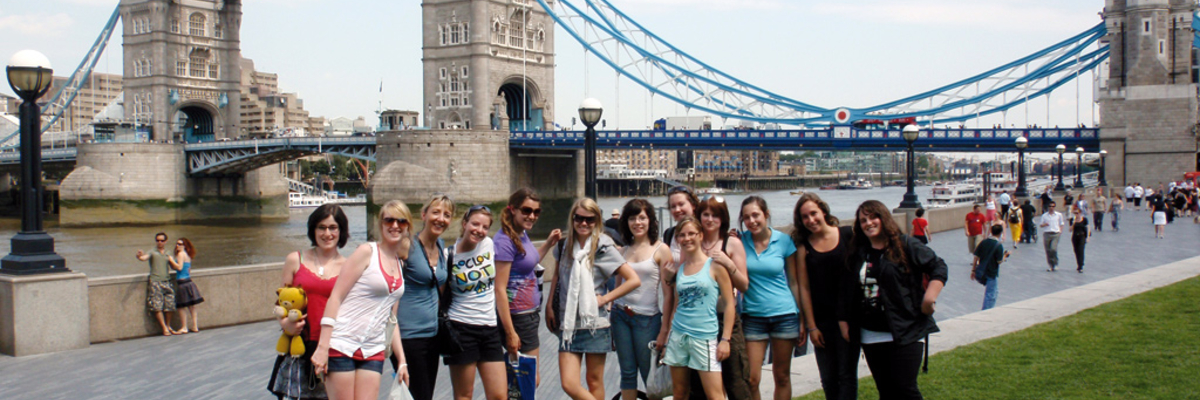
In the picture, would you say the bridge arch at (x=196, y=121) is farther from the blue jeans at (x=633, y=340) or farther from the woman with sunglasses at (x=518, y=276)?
the blue jeans at (x=633, y=340)

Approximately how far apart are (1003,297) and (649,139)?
33.0 m

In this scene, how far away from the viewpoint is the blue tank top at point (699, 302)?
4.79 m

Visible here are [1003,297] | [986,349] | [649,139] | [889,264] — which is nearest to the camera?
[889,264]

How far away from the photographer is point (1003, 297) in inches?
420

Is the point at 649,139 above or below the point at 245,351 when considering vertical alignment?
above

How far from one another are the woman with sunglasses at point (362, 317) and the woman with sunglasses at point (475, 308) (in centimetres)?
44

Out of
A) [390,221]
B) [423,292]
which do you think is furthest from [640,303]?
[390,221]

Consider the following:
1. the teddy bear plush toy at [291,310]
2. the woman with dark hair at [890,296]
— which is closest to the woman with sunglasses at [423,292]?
the teddy bear plush toy at [291,310]

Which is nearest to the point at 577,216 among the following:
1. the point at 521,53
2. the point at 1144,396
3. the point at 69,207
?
Answer: the point at 1144,396

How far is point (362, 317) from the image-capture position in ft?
14.6

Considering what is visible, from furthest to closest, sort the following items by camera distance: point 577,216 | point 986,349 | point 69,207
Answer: point 69,207 < point 986,349 < point 577,216

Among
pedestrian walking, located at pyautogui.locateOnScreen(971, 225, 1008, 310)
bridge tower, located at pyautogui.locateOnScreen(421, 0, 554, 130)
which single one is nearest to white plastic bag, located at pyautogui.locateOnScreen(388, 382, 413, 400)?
pedestrian walking, located at pyautogui.locateOnScreen(971, 225, 1008, 310)

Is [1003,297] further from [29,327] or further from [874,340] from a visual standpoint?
[29,327]

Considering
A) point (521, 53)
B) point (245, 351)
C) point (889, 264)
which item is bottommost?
point (245, 351)
